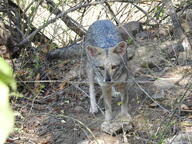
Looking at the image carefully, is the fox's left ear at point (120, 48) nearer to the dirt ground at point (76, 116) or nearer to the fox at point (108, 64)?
the fox at point (108, 64)

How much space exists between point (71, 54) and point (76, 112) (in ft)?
4.67

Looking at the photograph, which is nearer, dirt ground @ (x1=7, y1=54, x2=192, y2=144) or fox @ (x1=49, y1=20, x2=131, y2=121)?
dirt ground @ (x1=7, y1=54, x2=192, y2=144)

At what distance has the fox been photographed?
15.6 feet

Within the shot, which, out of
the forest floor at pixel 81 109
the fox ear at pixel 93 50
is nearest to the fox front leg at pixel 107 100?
the forest floor at pixel 81 109

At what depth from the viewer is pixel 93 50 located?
16.6 ft

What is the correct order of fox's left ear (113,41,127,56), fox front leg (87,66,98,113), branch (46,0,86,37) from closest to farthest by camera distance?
1. fox's left ear (113,41,127,56)
2. fox front leg (87,66,98,113)
3. branch (46,0,86,37)

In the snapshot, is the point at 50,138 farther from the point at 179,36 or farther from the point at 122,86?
the point at 179,36

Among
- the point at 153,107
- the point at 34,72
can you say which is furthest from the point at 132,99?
the point at 34,72

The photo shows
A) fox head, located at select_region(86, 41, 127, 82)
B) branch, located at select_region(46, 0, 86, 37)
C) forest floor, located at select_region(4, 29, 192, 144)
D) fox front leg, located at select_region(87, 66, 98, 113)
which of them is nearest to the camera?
forest floor, located at select_region(4, 29, 192, 144)

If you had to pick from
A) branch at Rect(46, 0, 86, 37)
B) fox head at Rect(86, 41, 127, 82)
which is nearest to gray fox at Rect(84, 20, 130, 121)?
fox head at Rect(86, 41, 127, 82)

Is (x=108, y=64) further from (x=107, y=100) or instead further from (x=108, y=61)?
(x=107, y=100)

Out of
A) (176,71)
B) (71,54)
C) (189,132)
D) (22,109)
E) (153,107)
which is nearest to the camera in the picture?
(189,132)

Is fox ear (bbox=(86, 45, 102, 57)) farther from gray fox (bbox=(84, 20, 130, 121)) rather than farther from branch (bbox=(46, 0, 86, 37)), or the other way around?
branch (bbox=(46, 0, 86, 37))

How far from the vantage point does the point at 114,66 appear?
477 centimetres
